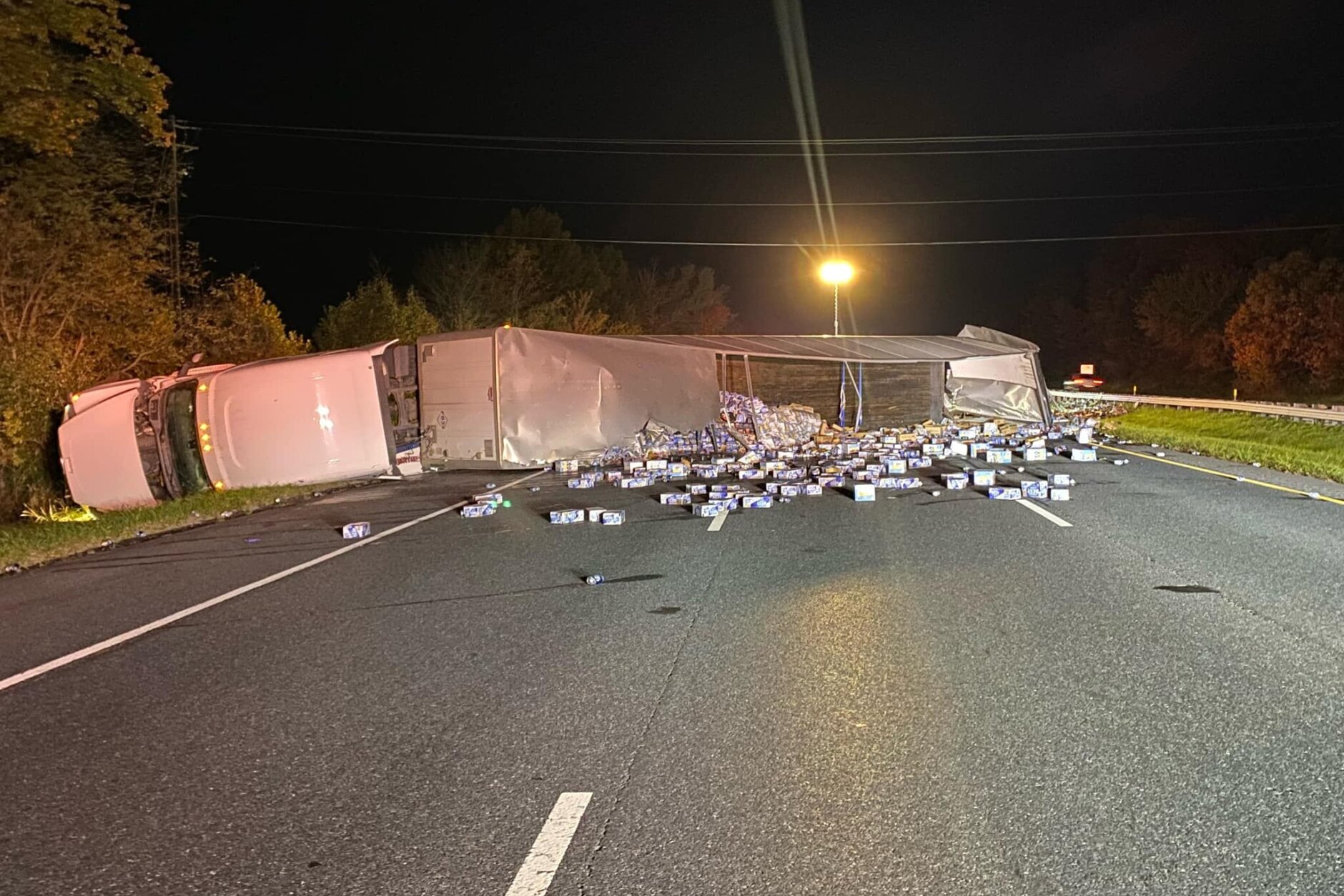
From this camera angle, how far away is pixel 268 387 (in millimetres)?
13906

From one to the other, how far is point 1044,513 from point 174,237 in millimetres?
19523

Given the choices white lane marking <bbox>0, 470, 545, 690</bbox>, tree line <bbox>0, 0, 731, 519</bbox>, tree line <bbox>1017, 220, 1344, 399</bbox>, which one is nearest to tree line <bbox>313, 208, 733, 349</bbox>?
tree line <bbox>0, 0, 731, 519</bbox>

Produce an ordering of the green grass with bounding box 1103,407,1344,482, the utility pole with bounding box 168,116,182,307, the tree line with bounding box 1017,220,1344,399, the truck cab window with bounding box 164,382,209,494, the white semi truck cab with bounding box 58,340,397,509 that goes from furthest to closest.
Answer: the tree line with bounding box 1017,220,1344,399, the utility pole with bounding box 168,116,182,307, the green grass with bounding box 1103,407,1344,482, the truck cab window with bounding box 164,382,209,494, the white semi truck cab with bounding box 58,340,397,509

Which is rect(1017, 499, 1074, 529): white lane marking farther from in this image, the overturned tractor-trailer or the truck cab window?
the truck cab window

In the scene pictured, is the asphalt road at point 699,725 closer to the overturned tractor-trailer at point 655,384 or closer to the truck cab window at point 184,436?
the truck cab window at point 184,436

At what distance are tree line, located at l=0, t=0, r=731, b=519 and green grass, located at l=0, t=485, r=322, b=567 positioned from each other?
1.98 meters

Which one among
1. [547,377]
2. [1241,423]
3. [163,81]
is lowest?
[1241,423]

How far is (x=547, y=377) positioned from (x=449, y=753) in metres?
13.4

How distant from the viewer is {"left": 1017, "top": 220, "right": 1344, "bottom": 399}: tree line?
185ft

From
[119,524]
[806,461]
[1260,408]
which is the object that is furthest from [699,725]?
[1260,408]

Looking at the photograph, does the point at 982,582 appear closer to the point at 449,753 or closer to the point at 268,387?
the point at 449,753

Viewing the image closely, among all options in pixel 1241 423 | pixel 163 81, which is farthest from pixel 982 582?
pixel 1241 423

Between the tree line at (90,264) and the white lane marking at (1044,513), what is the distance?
13.0m

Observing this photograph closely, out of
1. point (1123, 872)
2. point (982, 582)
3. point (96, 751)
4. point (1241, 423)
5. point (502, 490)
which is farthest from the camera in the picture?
point (1241, 423)
